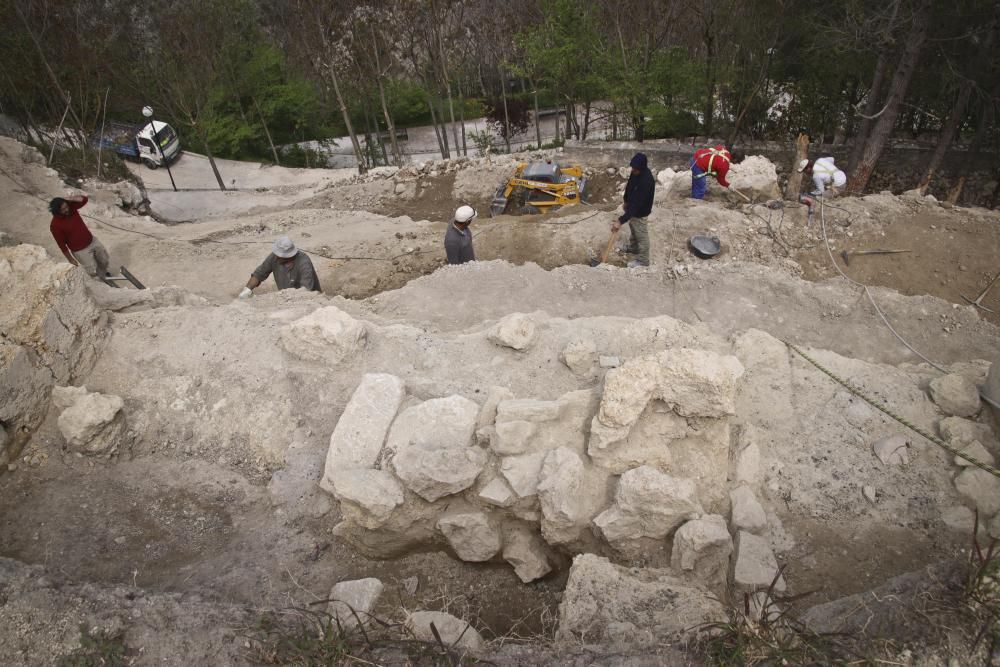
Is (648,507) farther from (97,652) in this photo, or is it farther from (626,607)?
(97,652)

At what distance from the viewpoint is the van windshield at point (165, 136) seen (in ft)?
66.6

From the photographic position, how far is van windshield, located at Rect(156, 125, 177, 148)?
800 inches

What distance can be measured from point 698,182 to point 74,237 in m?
10.4

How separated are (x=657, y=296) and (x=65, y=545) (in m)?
6.92

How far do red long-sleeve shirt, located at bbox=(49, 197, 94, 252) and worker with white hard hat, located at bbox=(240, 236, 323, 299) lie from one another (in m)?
2.63

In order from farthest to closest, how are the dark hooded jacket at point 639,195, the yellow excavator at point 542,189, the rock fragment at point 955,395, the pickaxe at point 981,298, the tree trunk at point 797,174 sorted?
the yellow excavator at point 542,189 → the tree trunk at point 797,174 → the dark hooded jacket at point 639,195 → the pickaxe at point 981,298 → the rock fragment at point 955,395

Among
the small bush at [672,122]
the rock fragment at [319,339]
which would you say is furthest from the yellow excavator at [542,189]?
the rock fragment at [319,339]

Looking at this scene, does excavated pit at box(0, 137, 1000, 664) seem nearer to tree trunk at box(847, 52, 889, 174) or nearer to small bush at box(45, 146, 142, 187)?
tree trunk at box(847, 52, 889, 174)

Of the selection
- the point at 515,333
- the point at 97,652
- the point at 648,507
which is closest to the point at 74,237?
the point at 515,333

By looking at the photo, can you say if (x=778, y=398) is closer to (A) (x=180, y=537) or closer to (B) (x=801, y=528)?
(B) (x=801, y=528)

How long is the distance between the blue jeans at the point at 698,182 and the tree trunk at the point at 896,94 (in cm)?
367

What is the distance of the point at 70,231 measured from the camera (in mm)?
7594

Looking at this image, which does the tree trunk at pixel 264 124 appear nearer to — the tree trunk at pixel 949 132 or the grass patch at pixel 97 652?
the tree trunk at pixel 949 132

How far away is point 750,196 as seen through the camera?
1086cm
